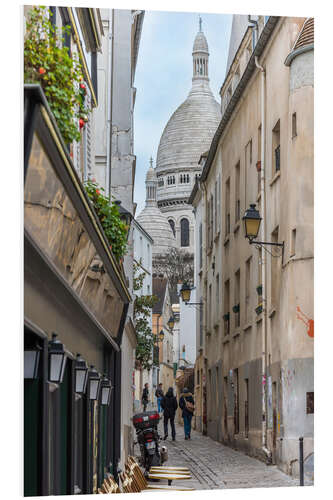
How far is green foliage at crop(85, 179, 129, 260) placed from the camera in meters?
10.6

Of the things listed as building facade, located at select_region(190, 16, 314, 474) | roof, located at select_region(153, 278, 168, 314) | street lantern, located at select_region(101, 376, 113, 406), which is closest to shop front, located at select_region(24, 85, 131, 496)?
street lantern, located at select_region(101, 376, 113, 406)

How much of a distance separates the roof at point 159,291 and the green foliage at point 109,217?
41.8 m

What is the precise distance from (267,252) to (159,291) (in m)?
42.4

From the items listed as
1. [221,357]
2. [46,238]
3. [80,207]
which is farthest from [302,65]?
[221,357]

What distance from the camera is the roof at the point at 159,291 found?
54469mm

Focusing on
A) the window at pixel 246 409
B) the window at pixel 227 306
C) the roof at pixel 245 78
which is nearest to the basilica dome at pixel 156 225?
the roof at pixel 245 78

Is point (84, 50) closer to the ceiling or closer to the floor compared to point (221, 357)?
closer to the ceiling

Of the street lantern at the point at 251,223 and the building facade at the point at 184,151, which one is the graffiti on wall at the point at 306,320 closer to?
the street lantern at the point at 251,223

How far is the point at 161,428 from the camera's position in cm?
3145

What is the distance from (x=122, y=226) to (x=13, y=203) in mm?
5045

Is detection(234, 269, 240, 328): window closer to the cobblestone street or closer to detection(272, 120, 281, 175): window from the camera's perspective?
the cobblestone street

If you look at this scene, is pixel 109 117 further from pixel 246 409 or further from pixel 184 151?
pixel 184 151

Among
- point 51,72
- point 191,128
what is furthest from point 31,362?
point 191,128
